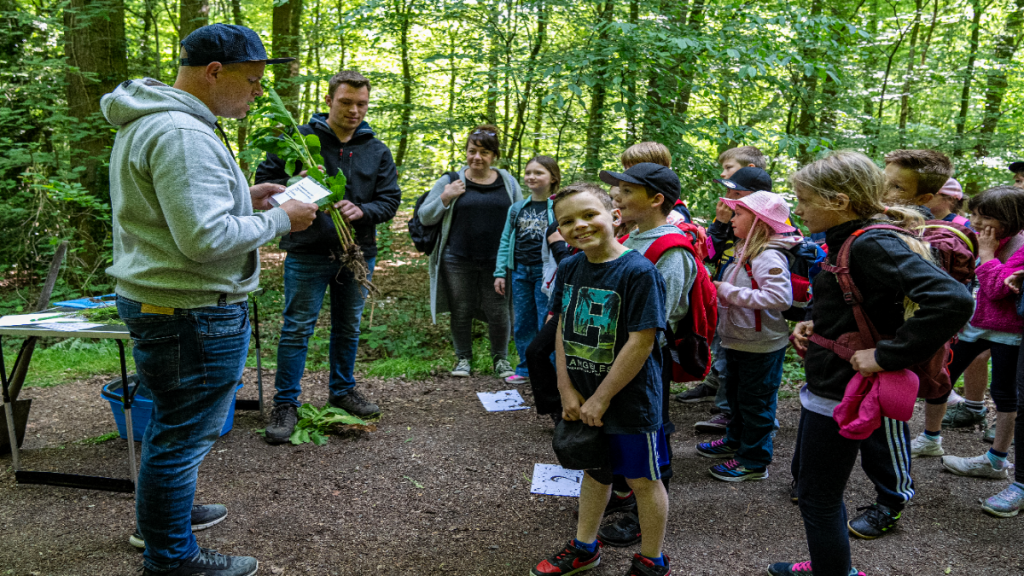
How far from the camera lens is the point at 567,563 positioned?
247 cm

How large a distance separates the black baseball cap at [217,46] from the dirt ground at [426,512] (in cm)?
210

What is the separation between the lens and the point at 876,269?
1.88 meters

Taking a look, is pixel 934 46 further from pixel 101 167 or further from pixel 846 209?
pixel 101 167

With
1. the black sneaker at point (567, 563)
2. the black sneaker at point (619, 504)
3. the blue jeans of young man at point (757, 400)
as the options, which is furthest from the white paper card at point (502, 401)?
the black sneaker at point (567, 563)

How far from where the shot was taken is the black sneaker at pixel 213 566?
2.28 m

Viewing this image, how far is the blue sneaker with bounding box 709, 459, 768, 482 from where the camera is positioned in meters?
3.40

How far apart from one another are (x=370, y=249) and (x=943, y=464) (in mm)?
4002

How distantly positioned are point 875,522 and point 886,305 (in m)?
1.52

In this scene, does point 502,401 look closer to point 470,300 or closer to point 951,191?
point 470,300

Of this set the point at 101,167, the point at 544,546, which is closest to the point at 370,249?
the point at 544,546

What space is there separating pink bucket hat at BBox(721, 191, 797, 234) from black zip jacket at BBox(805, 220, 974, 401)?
41.4 inches

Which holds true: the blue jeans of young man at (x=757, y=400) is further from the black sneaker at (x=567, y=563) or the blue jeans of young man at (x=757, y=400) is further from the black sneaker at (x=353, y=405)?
the black sneaker at (x=353, y=405)

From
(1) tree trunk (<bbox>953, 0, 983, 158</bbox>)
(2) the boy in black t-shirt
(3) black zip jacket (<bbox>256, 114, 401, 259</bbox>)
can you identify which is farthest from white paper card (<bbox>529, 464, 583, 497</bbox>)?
(1) tree trunk (<bbox>953, 0, 983, 158</bbox>)

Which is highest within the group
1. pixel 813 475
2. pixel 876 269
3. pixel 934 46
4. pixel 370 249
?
pixel 934 46
